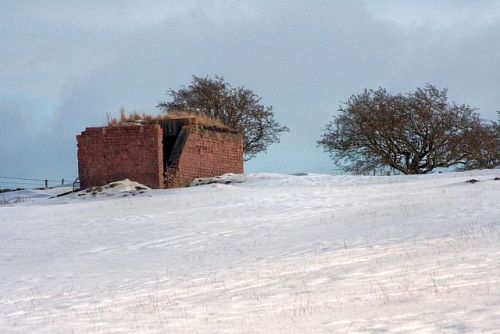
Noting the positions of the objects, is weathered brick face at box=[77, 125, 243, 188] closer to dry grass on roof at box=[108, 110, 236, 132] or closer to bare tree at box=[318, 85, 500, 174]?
dry grass on roof at box=[108, 110, 236, 132]

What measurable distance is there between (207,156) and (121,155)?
10.6 feet

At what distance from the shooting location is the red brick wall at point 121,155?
28.1 meters

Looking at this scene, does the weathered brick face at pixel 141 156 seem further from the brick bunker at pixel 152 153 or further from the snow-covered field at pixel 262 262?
the snow-covered field at pixel 262 262

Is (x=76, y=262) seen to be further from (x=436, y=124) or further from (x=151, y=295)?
(x=436, y=124)

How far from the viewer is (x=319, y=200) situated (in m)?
21.8

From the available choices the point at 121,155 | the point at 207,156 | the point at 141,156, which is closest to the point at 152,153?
the point at 141,156

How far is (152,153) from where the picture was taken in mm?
28125

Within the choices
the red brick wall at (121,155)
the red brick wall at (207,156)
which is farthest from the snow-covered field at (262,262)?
the red brick wall at (207,156)

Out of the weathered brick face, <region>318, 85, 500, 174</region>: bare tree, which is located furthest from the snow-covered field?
<region>318, 85, 500, 174</region>: bare tree

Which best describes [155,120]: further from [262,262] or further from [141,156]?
[262,262]

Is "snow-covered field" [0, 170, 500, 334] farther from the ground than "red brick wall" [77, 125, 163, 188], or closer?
closer

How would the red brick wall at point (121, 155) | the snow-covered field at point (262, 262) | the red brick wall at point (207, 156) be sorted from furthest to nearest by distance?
1. the red brick wall at point (207, 156)
2. the red brick wall at point (121, 155)
3. the snow-covered field at point (262, 262)

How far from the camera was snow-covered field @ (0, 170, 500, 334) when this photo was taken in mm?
8508

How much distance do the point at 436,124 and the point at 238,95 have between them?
13.1m
